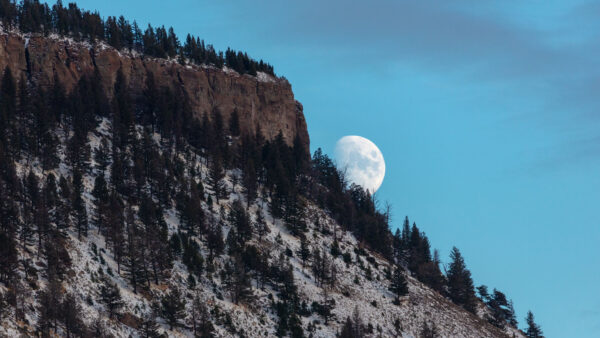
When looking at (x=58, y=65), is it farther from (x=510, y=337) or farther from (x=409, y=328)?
(x=510, y=337)

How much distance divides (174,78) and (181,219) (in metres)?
52.3

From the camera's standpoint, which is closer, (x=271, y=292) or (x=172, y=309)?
(x=172, y=309)

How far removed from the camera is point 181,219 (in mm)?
105188

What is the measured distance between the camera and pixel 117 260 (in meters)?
89.9

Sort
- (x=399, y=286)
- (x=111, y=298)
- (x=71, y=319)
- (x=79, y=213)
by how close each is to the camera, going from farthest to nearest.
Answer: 1. (x=399, y=286)
2. (x=79, y=213)
3. (x=111, y=298)
4. (x=71, y=319)

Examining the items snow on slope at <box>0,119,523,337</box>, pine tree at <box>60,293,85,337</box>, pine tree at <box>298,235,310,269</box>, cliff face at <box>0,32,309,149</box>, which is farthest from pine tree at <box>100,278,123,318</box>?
cliff face at <box>0,32,309,149</box>

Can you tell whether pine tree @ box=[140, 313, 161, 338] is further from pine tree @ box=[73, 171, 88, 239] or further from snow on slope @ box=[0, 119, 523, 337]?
pine tree @ box=[73, 171, 88, 239]

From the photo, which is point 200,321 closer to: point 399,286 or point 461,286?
point 399,286

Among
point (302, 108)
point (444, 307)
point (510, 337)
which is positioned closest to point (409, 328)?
point (444, 307)

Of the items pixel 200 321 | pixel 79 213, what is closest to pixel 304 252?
pixel 200 321

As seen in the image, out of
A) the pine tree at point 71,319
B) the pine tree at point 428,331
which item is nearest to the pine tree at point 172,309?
the pine tree at point 71,319

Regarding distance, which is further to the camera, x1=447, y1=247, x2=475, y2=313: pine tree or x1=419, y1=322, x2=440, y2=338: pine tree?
x1=447, y1=247, x2=475, y2=313: pine tree

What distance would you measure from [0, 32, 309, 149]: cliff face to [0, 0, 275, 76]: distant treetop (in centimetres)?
285

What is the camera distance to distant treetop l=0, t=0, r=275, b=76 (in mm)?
136125
